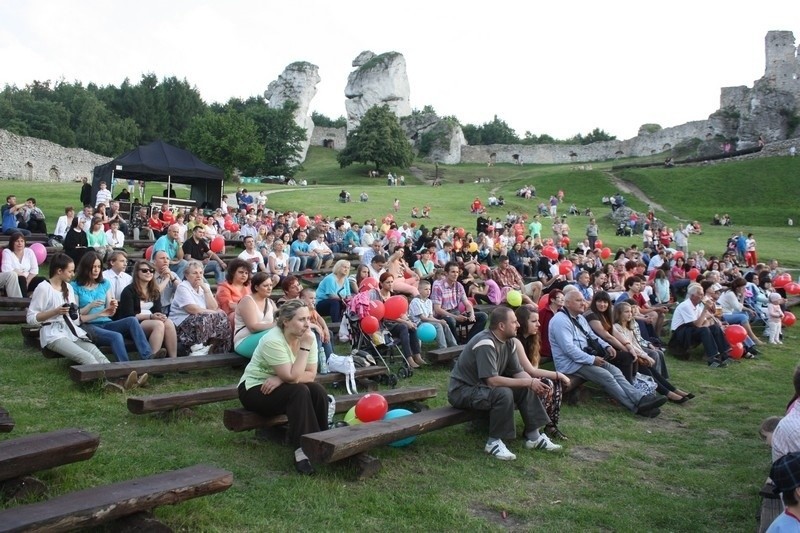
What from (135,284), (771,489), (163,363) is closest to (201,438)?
(163,363)

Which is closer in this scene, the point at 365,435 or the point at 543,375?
the point at 365,435

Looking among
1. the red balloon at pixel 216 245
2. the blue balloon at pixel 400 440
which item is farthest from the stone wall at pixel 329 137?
the blue balloon at pixel 400 440

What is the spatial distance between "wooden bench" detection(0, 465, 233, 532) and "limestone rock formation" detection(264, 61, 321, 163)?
234 ft

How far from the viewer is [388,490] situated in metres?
4.59

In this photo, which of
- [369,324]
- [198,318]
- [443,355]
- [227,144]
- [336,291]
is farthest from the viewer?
[227,144]

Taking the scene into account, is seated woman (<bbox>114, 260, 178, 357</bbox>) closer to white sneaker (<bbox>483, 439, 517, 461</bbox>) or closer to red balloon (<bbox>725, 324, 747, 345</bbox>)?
white sneaker (<bbox>483, 439, 517, 461</bbox>)

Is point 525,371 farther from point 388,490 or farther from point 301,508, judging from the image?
point 301,508

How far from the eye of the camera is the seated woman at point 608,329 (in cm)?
797

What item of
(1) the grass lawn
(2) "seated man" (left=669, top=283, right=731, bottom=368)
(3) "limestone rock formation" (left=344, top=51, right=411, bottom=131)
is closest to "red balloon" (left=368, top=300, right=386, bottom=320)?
(1) the grass lawn

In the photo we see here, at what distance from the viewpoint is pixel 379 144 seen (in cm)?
5388

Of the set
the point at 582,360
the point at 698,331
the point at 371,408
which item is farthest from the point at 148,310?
the point at 698,331

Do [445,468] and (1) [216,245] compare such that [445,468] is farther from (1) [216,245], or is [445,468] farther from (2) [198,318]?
(1) [216,245]

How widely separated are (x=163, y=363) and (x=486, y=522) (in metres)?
3.56

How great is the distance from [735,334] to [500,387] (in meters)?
6.73
